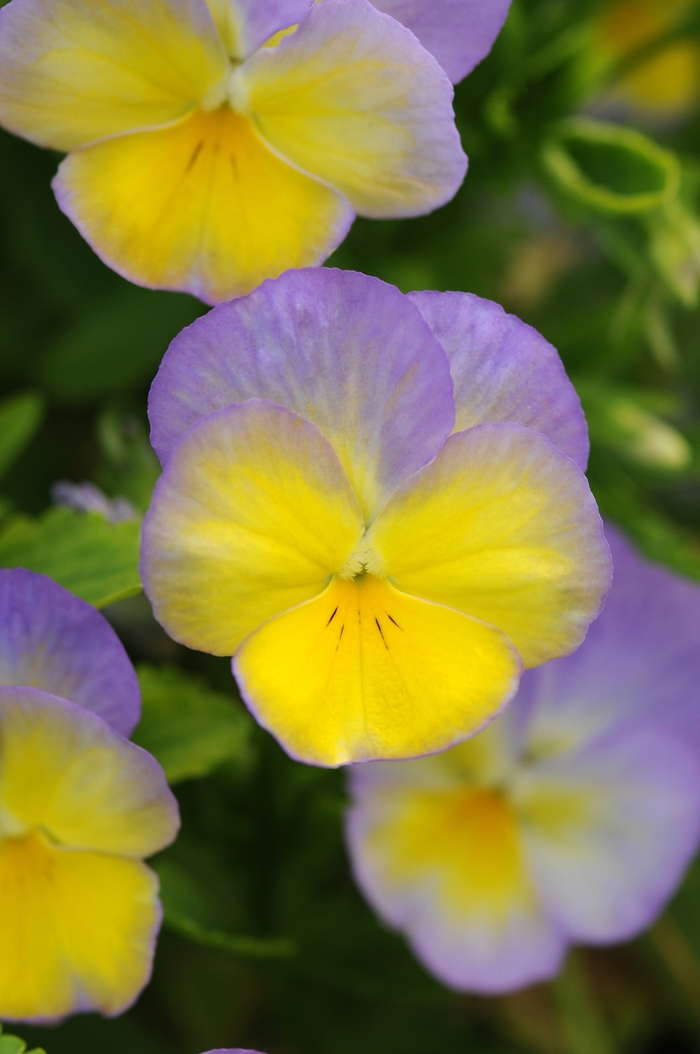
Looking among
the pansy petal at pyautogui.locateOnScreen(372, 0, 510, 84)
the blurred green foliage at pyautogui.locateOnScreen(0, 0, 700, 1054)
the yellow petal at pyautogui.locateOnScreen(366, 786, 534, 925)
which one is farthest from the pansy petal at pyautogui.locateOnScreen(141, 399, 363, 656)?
the yellow petal at pyautogui.locateOnScreen(366, 786, 534, 925)

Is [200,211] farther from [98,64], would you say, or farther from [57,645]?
[57,645]

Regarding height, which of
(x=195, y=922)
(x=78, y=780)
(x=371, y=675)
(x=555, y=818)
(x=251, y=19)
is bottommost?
(x=195, y=922)

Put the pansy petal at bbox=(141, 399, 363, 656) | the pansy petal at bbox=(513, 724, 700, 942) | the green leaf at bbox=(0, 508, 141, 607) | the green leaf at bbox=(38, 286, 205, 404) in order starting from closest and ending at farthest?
the pansy petal at bbox=(141, 399, 363, 656) < the green leaf at bbox=(0, 508, 141, 607) < the pansy petal at bbox=(513, 724, 700, 942) < the green leaf at bbox=(38, 286, 205, 404)

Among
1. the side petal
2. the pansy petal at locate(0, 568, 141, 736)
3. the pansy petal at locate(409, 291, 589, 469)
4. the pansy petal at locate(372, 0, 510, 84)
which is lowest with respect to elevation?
the pansy petal at locate(0, 568, 141, 736)

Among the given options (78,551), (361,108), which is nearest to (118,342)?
(78,551)

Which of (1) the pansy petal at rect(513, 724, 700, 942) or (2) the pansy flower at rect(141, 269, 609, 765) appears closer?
(2) the pansy flower at rect(141, 269, 609, 765)

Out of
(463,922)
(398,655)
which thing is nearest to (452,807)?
(463,922)

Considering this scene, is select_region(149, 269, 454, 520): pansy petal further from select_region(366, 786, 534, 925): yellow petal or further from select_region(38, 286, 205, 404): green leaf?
select_region(38, 286, 205, 404): green leaf

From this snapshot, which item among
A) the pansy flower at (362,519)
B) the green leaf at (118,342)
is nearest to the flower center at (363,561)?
the pansy flower at (362,519)
